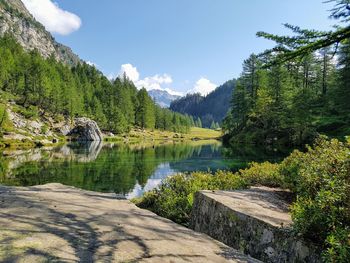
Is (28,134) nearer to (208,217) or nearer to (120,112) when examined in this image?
(120,112)

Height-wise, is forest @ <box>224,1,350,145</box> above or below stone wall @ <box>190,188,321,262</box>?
above

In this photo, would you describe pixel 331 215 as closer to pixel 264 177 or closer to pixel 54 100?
pixel 264 177

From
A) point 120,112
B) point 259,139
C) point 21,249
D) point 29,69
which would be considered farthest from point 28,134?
point 21,249

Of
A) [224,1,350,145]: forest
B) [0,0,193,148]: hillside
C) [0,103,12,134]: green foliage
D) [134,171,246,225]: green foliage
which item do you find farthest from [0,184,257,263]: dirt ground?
[0,103,12,134]: green foliage

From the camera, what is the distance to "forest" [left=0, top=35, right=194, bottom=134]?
365 feet

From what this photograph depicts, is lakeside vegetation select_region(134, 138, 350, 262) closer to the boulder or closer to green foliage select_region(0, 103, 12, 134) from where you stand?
green foliage select_region(0, 103, 12, 134)

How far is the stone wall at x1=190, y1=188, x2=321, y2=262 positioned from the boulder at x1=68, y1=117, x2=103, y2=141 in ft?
355

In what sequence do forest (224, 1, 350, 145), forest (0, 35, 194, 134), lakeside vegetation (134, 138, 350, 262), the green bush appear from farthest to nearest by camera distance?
forest (0, 35, 194, 134)
forest (224, 1, 350, 145)
lakeside vegetation (134, 138, 350, 262)
the green bush

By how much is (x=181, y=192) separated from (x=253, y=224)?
7720 mm

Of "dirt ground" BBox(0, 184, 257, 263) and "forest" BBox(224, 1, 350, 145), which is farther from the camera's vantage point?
"forest" BBox(224, 1, 350, 145)

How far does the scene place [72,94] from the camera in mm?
122188

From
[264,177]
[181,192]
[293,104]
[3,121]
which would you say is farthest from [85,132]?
[264,177]

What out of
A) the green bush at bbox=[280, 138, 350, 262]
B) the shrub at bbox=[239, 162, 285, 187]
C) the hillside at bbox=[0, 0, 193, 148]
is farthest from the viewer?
the hillside at bbox=[0, 0, 193, 148]

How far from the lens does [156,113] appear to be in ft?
534
